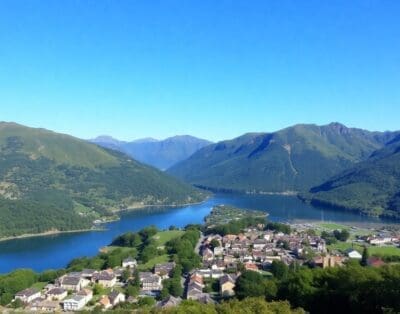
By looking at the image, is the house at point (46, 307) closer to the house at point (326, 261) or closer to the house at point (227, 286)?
the house at point (227, 286)

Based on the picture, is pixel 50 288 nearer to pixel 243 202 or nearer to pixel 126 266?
pixel 126 266

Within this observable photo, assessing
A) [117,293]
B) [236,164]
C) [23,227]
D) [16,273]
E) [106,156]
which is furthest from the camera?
[236,164]

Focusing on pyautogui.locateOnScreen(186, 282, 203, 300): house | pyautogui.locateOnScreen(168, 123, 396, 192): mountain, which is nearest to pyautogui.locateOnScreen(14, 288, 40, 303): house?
pyautogui.locateOnScreen(186, 282, 203, 300): house

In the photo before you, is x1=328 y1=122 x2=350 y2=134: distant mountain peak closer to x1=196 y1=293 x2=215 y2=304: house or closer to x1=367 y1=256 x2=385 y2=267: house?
x1=367 y1=256 x2=385 y2=267: house

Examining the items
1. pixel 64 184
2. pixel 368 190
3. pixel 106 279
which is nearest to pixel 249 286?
pixel 106 279

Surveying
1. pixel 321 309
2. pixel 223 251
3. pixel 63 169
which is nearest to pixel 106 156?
pixel 63 169

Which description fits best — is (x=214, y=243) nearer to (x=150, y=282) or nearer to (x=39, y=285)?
(x=150, y=282)

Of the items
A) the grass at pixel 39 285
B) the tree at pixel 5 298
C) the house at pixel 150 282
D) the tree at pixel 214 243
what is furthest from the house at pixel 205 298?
the tree at pixel 214 243
